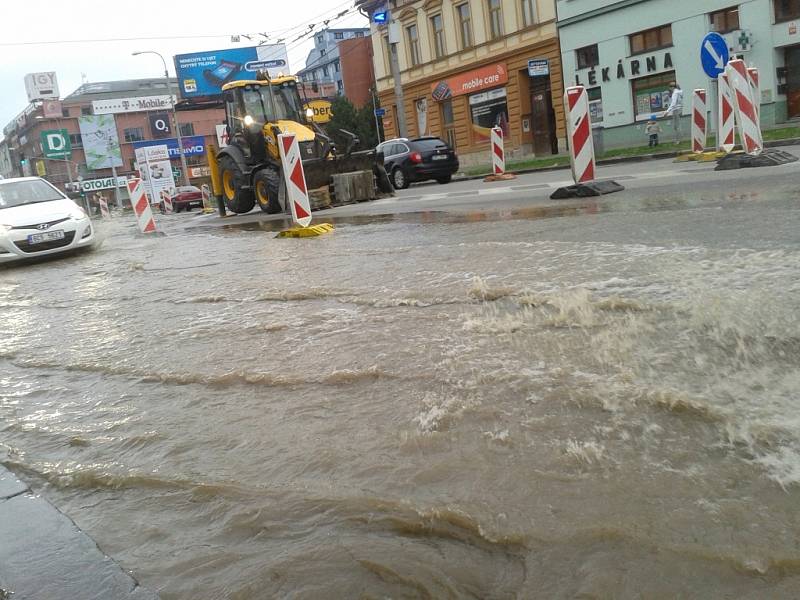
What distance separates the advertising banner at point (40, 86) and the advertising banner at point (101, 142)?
23467 mm

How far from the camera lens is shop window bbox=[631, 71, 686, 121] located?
26.3m

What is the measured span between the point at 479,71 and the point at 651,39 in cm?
892

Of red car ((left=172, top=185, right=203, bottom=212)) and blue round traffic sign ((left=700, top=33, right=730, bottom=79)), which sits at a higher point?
blue round traffic sign ((left=700, top=33, right=730, bottom=79))

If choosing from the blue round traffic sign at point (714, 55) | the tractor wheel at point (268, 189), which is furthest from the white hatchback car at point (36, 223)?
the blue round traffic sign at point (714, 55)

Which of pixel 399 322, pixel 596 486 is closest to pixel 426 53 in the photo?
pixel 399 322

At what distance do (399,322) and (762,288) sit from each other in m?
2.05

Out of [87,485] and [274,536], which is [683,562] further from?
[87,485]

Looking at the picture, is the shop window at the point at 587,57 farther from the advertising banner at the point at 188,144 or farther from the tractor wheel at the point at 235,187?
the advertising banner at the point at 188,144

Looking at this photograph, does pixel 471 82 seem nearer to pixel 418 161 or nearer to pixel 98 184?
pixel 418 161

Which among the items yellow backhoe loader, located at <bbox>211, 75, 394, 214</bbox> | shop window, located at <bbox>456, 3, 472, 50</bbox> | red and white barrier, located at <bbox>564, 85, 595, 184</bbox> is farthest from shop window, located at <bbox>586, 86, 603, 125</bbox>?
red and white barrier, located at <bbox>564, 85, 595, 184</bbox>

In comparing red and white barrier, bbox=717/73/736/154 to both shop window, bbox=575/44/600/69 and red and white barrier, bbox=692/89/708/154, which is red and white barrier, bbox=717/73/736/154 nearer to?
red and white barrier, bbox=692/89/708/154

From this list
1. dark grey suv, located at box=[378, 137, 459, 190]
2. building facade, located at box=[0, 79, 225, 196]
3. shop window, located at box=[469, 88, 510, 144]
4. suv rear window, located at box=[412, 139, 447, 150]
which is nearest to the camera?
dark grey suv, located at box=[378, 137, 459, 190]

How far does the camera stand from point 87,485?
8.98 feet

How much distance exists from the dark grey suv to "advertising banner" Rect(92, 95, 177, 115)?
242ft
